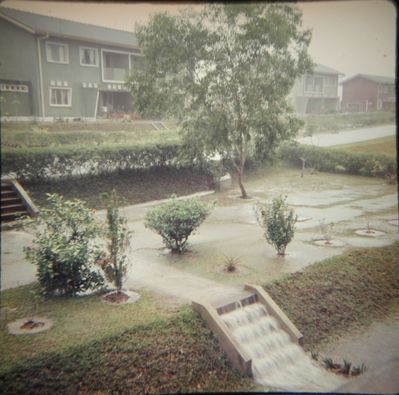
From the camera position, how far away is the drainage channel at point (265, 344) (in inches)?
236

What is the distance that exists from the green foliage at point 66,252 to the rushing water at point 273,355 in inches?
98.5

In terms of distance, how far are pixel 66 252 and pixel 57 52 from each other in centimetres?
1666

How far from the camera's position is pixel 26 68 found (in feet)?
58.7

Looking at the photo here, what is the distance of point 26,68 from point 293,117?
37.9 feet

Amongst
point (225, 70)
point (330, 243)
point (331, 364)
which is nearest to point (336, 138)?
point (225, 70)

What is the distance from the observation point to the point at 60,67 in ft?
69.0

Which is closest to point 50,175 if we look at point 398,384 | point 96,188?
point 96,188

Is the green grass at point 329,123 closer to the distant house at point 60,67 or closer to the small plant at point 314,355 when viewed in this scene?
the distant house at point 60,67

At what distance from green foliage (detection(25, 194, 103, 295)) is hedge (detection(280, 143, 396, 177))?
13096mm

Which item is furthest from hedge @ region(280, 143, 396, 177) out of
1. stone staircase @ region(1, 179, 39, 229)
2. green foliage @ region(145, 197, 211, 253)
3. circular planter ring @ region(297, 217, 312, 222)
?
stone staircase @ region(1, 179, 39, 229)

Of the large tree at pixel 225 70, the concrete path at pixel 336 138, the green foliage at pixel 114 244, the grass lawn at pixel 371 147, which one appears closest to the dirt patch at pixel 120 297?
the green foliage at pixel 114 244

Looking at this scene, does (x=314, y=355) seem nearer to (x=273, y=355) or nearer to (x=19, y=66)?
(x=273, y=355)

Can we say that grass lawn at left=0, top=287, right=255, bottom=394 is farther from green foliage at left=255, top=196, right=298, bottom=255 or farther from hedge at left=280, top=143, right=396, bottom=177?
hedge at left=280, top=143, right=396, bottom=177

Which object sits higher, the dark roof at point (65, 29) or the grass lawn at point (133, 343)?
the dark roof at point (65, 29)
